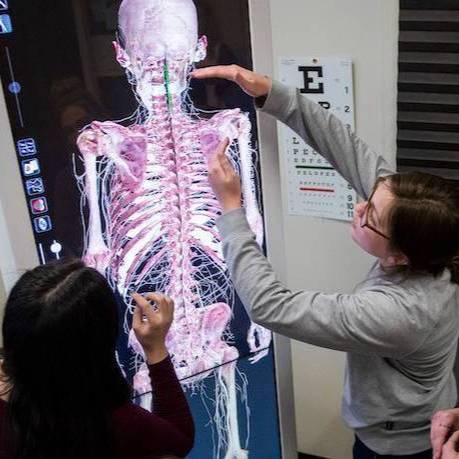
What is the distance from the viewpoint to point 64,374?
1.02 meters

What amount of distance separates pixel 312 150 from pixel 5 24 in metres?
1.05

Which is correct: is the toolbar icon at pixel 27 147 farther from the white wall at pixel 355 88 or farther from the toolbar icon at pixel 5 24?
the white wall at pixel 355 88

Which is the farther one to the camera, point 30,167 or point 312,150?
point 312,150

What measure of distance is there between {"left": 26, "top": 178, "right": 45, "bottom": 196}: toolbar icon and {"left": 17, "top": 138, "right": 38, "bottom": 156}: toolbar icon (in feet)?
0.17

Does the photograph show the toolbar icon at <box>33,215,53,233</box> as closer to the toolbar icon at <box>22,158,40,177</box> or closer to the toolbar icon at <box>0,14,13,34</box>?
the toolbar icon at <box>22,158,40,177</box>

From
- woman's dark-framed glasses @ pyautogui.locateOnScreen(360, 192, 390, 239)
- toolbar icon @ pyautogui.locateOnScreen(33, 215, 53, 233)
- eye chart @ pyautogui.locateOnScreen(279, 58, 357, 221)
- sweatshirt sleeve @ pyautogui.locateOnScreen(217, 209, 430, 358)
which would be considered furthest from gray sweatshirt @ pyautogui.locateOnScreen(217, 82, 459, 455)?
eye chart @ pyautogui.locateOnScreen(279, 58, 357, 221)

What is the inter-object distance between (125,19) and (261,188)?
0.45 metres

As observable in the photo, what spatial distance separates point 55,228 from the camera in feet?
4.23

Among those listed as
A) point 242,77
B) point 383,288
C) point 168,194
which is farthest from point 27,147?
point 383,288

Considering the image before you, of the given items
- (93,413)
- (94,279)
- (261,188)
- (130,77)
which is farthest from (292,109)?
(93,413)

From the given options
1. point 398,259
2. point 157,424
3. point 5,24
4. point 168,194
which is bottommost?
point 157,424

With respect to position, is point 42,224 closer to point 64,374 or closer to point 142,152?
point 142,152

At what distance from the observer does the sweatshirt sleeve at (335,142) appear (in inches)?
58.1

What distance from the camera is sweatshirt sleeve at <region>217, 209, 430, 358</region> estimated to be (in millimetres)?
1301
